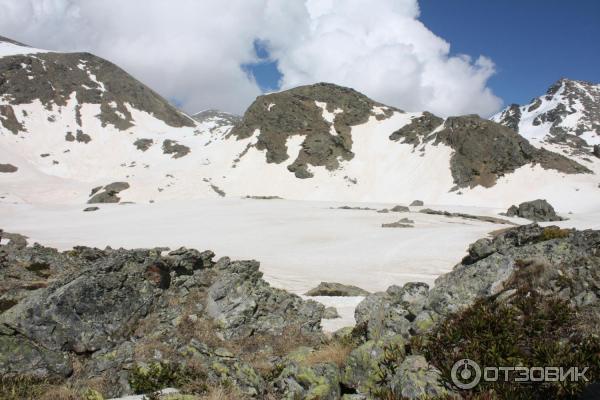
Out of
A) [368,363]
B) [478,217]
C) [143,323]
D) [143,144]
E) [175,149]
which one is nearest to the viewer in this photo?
[368,363]

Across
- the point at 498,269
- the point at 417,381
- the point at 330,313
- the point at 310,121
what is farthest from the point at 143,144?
the point at 417,381

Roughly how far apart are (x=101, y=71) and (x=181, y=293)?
504ft

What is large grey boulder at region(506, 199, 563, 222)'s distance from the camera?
159 feet

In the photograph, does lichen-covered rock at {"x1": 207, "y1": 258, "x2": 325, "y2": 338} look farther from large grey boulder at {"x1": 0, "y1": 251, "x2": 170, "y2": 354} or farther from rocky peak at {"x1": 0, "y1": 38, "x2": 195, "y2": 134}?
rocky peak at {"x1": 0, "y1": 38, "x2": 195, "y2": 134}

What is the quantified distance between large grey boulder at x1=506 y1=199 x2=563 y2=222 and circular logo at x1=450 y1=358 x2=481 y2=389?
49391 mm

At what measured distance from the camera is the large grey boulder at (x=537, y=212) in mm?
48500

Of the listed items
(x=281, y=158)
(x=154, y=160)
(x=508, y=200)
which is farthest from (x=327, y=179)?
(x=154, y=160)

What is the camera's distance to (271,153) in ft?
299

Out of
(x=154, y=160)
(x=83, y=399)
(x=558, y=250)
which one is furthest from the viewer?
(x=154, y=160)

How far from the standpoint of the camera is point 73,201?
74.5 metres

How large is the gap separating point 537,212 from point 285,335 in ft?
160

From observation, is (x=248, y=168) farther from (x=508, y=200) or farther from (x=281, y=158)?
(x=508, y=200)

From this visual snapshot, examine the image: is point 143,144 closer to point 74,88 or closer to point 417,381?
point 74,88

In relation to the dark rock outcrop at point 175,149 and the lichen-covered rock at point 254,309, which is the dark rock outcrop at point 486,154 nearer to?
the dark rock outcrop at point 175,149
